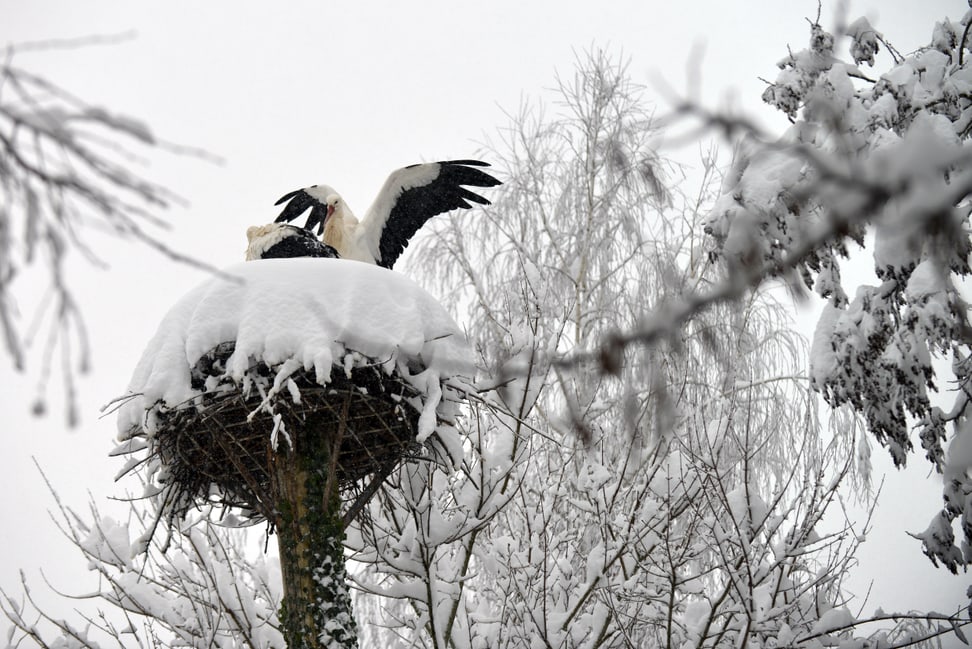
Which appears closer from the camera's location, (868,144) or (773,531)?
(868,144)

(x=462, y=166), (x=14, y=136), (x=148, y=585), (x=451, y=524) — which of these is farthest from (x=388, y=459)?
(x=14, y=136)

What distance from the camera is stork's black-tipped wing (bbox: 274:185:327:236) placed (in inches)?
288

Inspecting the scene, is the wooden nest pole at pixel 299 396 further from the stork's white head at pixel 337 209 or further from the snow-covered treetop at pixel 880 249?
the stork's white head at pixel 337 209

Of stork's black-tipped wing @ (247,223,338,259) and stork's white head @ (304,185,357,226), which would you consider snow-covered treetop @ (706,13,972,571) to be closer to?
stork's black-tipped wing @ (247,223,338,259)

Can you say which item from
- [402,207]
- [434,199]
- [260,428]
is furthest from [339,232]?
[260,428]

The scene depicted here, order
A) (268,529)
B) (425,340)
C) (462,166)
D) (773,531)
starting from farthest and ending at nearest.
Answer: (462,166)
(773,531)
(268,529)
(425,340)

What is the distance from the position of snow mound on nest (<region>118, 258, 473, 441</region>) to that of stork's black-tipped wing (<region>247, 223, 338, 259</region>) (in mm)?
996

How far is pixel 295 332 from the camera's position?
3398 millimetres

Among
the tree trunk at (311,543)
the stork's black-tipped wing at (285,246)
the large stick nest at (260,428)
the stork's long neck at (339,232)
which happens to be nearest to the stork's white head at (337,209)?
the stork's long neck at (339,232)

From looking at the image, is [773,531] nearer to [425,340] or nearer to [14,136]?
[425,340]

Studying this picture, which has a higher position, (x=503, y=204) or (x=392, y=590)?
(x=503, y=204)

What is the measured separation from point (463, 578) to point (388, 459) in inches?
25.3

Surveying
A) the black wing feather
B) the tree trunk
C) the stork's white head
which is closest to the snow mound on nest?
the tree trunk

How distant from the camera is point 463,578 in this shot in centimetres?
421
